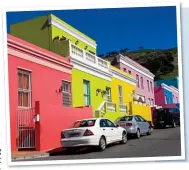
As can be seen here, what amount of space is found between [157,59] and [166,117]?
154 cm

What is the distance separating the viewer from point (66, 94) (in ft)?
37.6

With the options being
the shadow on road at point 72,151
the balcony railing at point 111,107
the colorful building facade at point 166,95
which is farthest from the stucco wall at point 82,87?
the colorful building facade at point 166,95

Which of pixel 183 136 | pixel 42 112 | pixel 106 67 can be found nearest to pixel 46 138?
pixel 42 112

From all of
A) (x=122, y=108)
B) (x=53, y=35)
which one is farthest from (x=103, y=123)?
(x=53, y=35)

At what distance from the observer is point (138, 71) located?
1189cm

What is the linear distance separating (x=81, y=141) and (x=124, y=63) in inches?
90.2

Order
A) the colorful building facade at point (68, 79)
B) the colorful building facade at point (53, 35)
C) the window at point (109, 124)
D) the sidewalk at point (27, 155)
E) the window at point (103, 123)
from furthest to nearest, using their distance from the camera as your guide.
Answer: the window at point (109, 124)
the window at point (103, 123)
the colorful building facade at point (53, 35)
the colorful building facade at point (68, 79)
the sidewalk at point (27, 155)

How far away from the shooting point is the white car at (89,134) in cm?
1087

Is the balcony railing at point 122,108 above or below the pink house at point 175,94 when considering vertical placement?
below

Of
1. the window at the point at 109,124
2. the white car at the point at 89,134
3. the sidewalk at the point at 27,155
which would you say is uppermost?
the window at the point at 109,124

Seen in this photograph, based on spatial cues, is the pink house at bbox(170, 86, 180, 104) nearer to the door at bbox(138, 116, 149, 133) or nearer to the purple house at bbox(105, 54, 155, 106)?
the purple house at bbox(105, 54, 155, 106)

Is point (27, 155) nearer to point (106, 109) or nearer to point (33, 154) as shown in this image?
point (33, 154)

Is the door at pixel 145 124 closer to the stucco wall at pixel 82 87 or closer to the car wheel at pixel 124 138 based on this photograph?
the car wheel at pixel 124 138

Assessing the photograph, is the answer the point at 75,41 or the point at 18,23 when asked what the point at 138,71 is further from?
the point at 18,23
